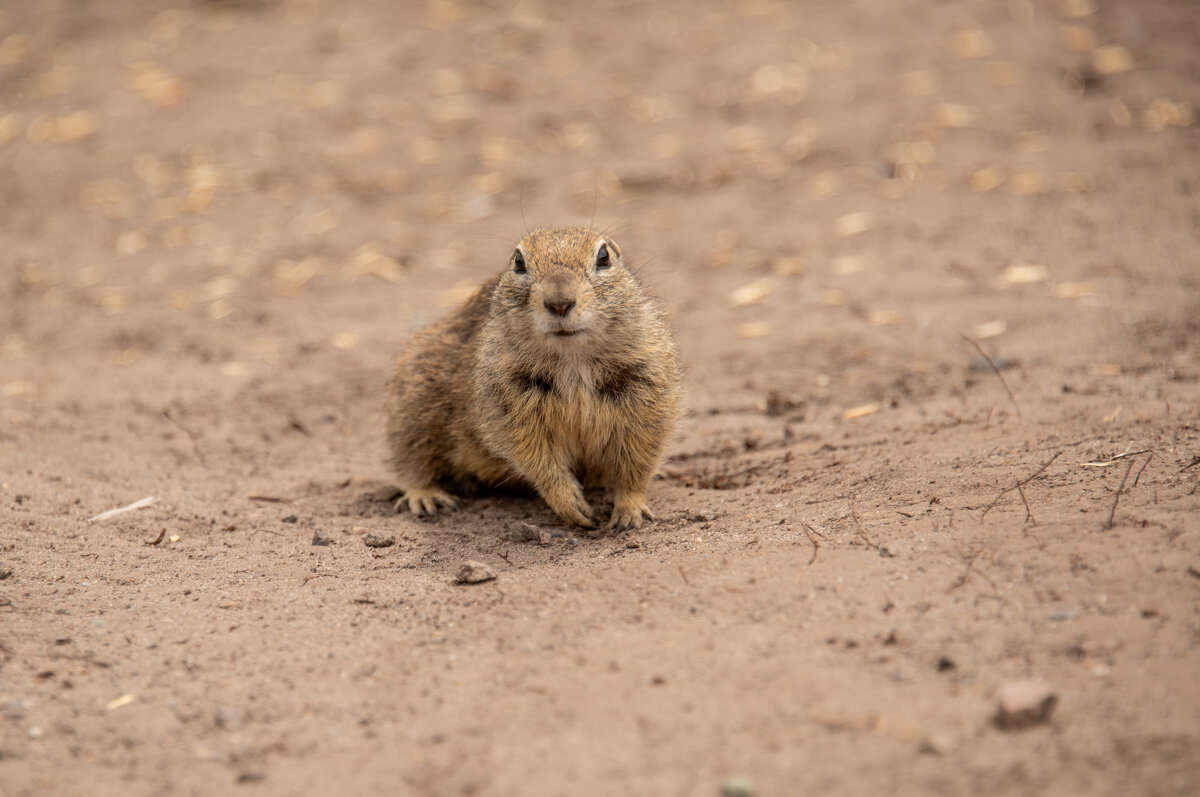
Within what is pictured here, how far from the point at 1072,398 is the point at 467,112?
Answer: 7.25 meters

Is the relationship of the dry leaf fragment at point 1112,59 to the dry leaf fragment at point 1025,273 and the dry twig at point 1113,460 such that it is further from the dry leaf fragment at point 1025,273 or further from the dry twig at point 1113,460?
the dry twig at point 1113,460

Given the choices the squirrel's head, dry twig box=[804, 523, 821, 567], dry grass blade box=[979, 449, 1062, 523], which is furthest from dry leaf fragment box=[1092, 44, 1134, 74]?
dry twig box=[804, 523, 821, 567]

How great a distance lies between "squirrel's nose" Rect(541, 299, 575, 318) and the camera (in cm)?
398

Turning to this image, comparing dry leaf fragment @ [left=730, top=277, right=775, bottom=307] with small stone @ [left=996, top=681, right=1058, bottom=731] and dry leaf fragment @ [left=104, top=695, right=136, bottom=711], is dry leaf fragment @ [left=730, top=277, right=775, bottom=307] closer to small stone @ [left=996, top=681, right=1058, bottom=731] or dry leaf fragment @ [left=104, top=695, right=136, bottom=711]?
small stone @ [left=996, top=681, right=1058, bottom=731]

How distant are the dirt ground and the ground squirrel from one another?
0.93 ft

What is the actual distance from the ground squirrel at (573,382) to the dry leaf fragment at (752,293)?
8.40 feet

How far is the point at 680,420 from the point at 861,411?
1143mm

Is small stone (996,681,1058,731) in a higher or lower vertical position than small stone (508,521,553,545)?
higher

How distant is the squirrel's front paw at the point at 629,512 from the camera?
4.53 m

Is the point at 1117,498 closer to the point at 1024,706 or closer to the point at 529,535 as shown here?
the point at 1024,706

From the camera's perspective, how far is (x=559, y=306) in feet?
13.1

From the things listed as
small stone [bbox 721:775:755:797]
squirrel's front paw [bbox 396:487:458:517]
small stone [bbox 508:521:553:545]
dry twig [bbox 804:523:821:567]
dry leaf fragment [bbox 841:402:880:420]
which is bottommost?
squirrel's front paw [bbox 396:487:458:517]

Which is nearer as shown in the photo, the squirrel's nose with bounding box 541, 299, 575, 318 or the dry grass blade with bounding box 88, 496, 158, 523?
the squirrel's nose with bounding box 541, 299, 575, 318

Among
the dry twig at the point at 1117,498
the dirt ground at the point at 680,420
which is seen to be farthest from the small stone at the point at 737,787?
the dry twig at the point at 1117,498
